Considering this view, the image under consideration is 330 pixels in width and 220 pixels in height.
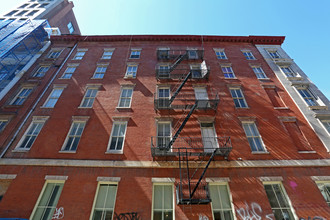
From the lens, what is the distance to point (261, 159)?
35.1 feet

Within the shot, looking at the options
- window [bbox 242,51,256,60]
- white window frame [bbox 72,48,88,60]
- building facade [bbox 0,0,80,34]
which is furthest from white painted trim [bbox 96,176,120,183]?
building facade [bbox 0,0,80,34]

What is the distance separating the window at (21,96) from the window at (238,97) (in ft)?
65.1

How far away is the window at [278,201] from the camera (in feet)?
29.0

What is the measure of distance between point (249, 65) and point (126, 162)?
53.0 feet

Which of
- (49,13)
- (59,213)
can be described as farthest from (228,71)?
(49,13)

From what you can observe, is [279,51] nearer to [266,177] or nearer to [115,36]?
[266,177]

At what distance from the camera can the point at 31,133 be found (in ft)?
40.4

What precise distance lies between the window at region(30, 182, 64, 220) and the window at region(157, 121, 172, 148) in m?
6.84

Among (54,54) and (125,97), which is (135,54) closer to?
(125,97)

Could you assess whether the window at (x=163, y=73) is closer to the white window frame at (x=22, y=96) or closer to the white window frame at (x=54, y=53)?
the white window frame at (x=22, y=96)

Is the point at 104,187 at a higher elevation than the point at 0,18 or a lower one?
lower

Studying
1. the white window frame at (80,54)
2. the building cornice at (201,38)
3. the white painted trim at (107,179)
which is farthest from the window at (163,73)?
the white window frame at (80,54)

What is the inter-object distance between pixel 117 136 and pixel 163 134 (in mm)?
3521

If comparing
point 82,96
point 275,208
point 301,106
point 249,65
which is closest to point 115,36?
point 82,96
